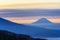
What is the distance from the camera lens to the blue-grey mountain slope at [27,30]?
1005 mm

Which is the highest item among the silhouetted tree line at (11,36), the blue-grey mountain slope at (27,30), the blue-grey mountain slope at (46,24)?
the blue-grey mountain slope at (46,24)

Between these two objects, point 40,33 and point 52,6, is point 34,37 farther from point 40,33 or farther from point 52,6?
point 52,6

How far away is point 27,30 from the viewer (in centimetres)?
103

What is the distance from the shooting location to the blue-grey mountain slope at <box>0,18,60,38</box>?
1.00 m

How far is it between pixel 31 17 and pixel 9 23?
19 cm

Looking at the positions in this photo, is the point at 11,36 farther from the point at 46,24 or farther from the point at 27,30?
the point at 46,24

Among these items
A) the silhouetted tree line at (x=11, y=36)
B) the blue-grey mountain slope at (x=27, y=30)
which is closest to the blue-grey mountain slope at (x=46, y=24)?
the blue-grey mountain slope at (x=27, y=30)

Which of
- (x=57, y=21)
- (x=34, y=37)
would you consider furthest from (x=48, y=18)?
(x=34, y=37)

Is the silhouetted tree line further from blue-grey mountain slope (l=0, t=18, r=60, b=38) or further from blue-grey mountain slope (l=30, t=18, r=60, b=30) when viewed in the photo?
blue-grey mountain slope (l=30, t=18, r=60, b=30)

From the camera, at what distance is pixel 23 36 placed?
102 cm

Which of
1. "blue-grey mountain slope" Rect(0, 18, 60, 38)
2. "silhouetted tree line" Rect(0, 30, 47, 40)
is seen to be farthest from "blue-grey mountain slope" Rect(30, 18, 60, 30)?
"silhouetted tree line" Rect(0, 30, 47, 40)

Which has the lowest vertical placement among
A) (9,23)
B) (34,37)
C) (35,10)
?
(34,37)

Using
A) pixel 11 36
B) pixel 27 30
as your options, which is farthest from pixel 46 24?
pixel 11 36

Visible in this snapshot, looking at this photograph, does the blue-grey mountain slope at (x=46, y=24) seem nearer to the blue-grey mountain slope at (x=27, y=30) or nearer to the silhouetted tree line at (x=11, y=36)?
the blue-grey mountain slope at (x=27, y=30)
